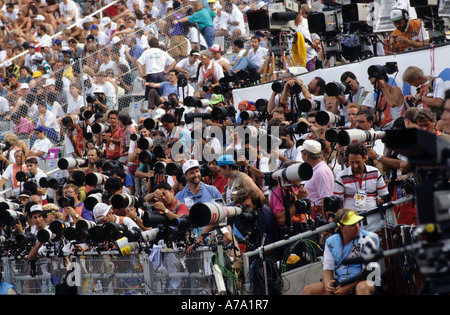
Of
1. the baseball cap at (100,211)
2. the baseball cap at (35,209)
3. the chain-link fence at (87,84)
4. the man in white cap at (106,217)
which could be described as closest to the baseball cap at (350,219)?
the man in white cap at (106,217)

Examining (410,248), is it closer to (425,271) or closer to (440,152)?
(425,271)

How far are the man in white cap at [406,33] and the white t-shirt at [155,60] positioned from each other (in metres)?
5.02

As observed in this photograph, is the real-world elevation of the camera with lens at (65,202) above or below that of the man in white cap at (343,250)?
above

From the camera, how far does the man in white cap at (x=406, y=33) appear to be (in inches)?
454

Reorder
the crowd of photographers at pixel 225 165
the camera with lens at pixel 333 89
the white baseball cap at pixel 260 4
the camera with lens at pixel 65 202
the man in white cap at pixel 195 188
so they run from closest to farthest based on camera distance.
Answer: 1. the crowd of photographers at pixel 225 165
2. the man in white cap at pixel 195 188
3. the camera with lens at pixel 65 202
4. the camera with lens at pixel 333 89
5. the white baseball cap at pixel 260 4

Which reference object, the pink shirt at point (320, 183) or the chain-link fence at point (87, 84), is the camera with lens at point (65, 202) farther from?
the chain-link fence at point (87, 84)

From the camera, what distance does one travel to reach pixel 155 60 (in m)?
15.4

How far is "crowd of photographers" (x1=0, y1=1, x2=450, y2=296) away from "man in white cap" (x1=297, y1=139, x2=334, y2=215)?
1 cm

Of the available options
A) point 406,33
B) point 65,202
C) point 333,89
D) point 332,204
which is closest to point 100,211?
point 65,202

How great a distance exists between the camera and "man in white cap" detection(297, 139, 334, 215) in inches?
332

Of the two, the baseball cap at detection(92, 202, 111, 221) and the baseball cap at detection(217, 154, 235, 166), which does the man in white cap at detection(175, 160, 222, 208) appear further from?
the baseball cap at detection(92, 202, 111, 221)
